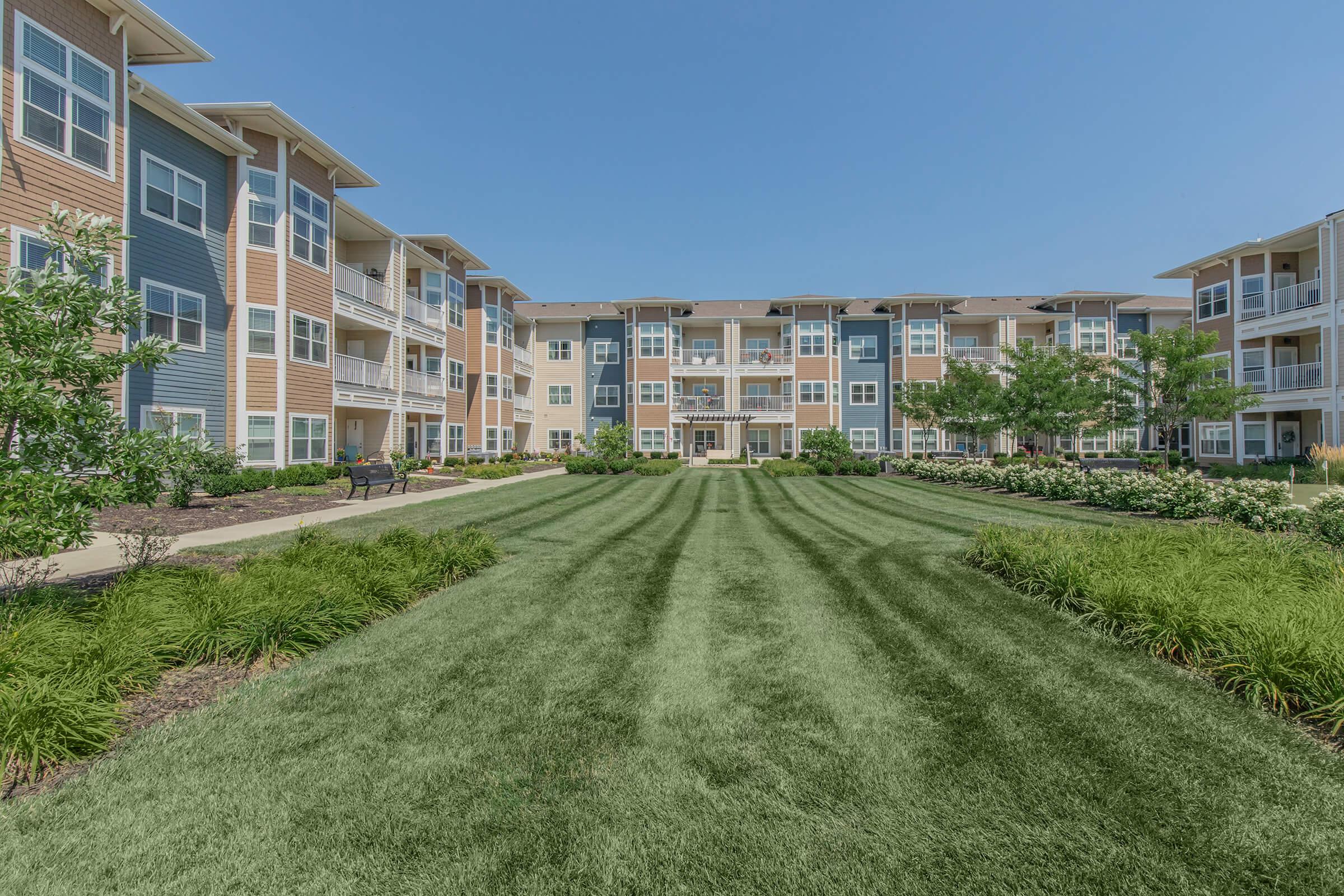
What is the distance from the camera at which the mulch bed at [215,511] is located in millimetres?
10750

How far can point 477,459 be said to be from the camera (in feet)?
104

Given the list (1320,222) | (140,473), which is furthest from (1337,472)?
(140,473)

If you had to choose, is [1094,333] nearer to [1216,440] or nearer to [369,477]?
[1216,440]

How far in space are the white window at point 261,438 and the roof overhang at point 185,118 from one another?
7.62m

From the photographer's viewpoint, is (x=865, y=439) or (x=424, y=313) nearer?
(x=424, y=313)

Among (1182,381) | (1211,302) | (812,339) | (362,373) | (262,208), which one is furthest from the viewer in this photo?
(812,339)

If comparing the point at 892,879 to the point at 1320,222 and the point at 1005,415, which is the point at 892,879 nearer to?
the point at 1005,415

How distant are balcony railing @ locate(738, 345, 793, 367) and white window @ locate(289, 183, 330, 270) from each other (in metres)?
26.5

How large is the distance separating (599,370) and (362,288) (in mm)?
20703

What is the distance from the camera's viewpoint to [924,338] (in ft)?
133

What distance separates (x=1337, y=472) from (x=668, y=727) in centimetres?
2171

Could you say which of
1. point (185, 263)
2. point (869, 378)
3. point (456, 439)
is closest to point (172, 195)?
point (185, 263)

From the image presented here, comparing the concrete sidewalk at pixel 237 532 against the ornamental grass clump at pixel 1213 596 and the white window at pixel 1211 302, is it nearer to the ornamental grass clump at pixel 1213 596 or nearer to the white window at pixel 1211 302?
the ornamental grass clump at pixel 1213 596

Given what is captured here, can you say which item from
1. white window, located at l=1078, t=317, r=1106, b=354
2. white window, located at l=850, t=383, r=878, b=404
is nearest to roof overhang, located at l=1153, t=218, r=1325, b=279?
white window, located at l=1078, t=317, r=1106, b=354
